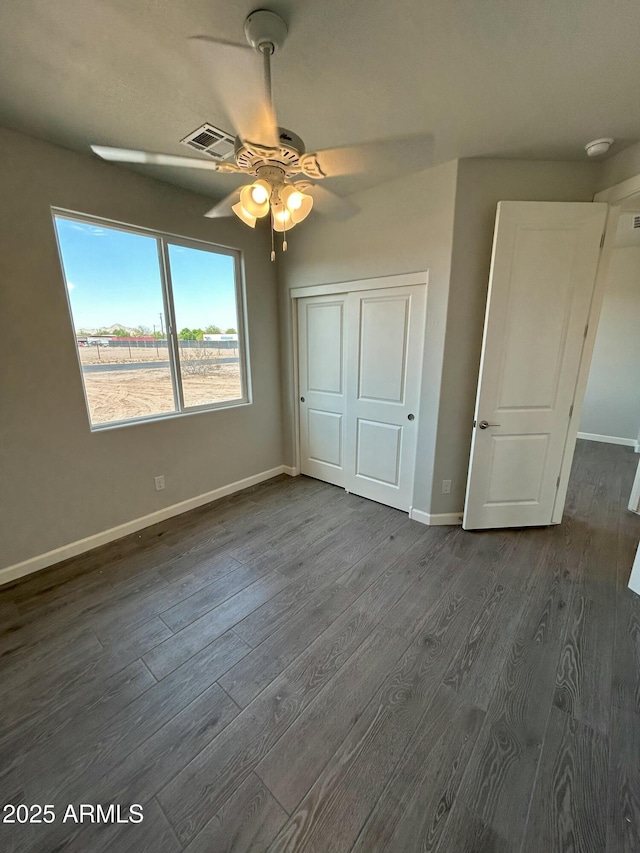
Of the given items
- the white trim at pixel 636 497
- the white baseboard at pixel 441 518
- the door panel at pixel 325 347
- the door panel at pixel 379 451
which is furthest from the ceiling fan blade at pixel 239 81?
the white trim at pixel 636 497

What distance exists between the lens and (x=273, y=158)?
51.3 inches

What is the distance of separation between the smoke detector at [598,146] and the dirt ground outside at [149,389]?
3.06 metres

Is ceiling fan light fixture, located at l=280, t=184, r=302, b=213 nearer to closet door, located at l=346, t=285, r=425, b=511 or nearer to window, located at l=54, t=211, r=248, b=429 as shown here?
closet door, located at l=346, t=285, r=425, b=511

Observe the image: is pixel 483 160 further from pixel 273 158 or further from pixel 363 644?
pixel 363 644

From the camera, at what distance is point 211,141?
2021 mm

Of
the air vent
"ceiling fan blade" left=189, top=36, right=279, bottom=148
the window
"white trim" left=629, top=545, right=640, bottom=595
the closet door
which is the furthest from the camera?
the closet door

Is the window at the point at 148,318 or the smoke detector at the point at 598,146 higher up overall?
the smoke detector at the point at 598,146

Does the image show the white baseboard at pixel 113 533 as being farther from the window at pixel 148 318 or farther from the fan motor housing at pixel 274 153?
the fan motor housing at pixel 274 153

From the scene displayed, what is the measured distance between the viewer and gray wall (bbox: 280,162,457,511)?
92.6 inches

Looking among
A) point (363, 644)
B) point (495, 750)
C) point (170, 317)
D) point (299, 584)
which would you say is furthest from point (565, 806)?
point (170, 317)

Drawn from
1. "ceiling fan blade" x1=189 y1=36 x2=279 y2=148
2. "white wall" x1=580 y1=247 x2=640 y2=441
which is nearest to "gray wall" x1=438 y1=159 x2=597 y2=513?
"ceiling fan blade" x1=189 y1=36 x2=279 y2=148

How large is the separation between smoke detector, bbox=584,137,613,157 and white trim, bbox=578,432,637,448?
415 centimetres

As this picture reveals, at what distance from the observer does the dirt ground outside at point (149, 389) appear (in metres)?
2.48

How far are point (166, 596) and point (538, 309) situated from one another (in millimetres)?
3181
